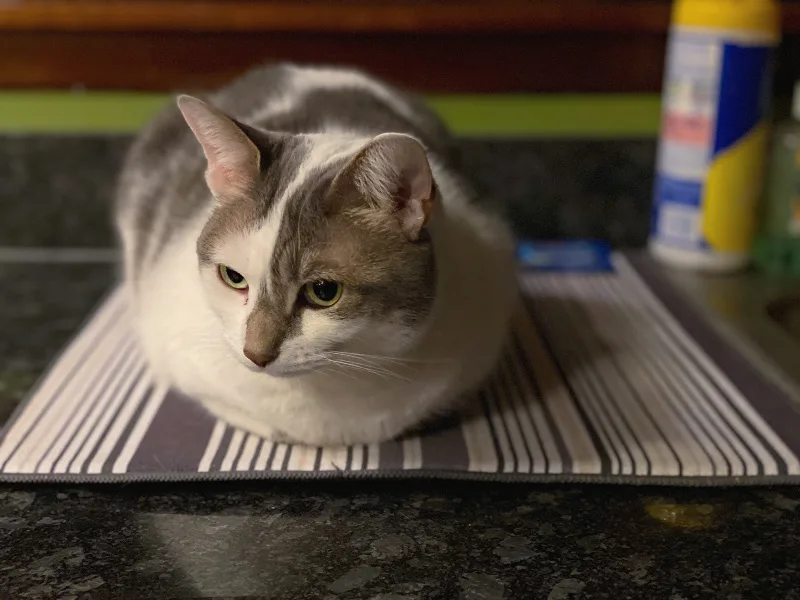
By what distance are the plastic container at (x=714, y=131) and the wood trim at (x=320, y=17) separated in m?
0.12

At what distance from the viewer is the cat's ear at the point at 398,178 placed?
667mm

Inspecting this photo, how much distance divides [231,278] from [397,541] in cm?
29

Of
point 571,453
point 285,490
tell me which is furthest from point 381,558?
point 571,453

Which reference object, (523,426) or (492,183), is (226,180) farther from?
(492,183)

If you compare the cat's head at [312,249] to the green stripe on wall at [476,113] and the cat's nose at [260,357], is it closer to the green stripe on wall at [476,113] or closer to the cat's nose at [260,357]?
the cat's nose at [260,357]

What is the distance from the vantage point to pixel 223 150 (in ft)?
2.44

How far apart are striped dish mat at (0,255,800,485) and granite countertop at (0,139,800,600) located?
2 cm

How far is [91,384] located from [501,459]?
51cm

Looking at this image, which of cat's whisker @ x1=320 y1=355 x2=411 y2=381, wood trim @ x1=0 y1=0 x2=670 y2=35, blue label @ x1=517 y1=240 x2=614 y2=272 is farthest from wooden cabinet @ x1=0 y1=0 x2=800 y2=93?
cat's whisker @ x1=320 y1=355 x2=411 y2=381

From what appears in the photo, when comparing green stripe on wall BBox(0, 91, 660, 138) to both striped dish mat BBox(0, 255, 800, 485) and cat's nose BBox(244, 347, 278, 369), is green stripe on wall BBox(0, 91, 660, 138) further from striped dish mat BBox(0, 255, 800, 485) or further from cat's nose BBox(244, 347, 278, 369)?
cat's nose BBox(244, 347, 278, 369)

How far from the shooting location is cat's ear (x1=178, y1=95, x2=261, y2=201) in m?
0.71

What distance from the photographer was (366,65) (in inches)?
54.0

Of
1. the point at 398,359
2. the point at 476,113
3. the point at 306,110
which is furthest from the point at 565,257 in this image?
the point at 398,359

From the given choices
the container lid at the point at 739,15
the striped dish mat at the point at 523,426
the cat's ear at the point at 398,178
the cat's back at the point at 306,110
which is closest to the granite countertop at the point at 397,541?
the striped dish mat at the point at 523,426
